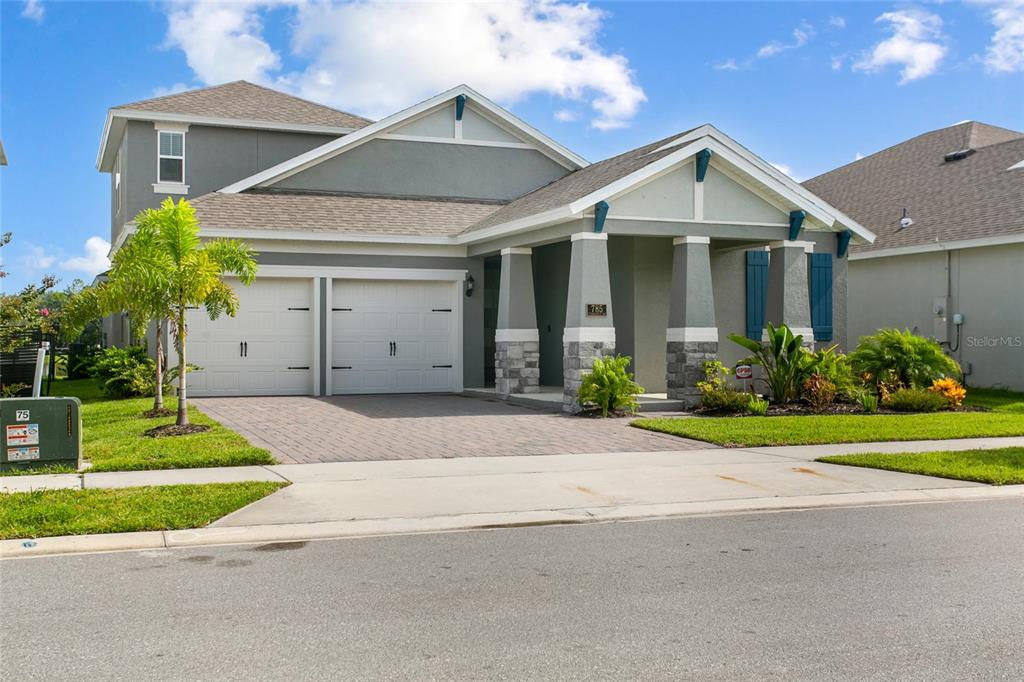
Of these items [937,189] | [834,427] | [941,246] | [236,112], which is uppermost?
[236,112]

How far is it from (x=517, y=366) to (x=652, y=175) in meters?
4.77

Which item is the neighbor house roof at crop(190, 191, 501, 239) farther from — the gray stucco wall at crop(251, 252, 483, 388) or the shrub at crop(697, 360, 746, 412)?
the shrub at crop(697, 360, 746, 412)

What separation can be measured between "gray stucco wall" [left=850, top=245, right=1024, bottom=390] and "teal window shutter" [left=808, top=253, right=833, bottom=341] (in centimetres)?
499

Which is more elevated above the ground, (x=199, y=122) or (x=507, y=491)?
(x=199, y=122)

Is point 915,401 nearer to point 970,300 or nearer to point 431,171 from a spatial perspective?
point 970,300

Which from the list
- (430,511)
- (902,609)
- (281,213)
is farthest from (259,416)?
(902,609)

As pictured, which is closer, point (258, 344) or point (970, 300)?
point (258, 344)

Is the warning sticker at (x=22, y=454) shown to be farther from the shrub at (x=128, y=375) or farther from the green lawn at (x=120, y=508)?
the shrub at (x=128, y=375)

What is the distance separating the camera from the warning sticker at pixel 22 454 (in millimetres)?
10688

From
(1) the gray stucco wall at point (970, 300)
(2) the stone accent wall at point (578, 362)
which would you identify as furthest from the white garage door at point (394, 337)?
(1) the gray stucco wall at point (970, 300)

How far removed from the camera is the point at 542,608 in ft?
19.8

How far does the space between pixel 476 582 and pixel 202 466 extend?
5.69 meters

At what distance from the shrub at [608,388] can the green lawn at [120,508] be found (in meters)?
7.72

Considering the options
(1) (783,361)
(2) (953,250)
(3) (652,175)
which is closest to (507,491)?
(3) (652,175)
